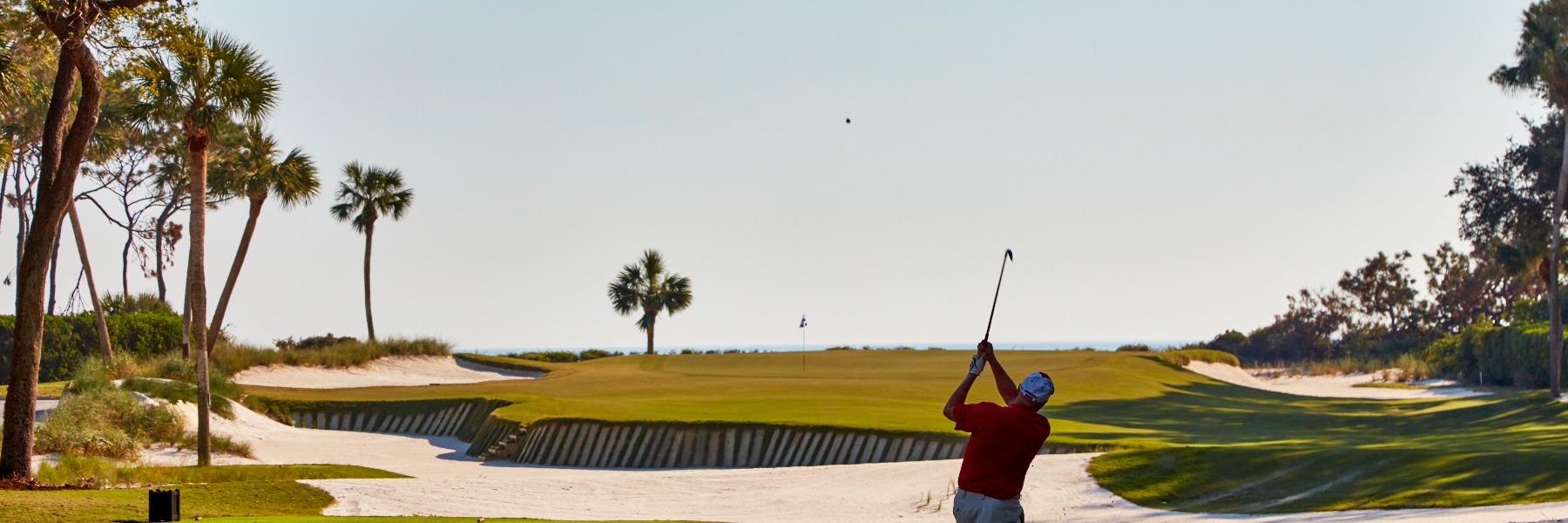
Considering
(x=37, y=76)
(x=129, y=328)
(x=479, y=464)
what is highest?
(x=37, y=76)

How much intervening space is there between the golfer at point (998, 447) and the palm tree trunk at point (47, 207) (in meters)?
14.3

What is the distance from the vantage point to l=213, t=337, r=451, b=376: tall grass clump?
147 ft

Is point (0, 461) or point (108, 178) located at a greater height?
point (108, 178)

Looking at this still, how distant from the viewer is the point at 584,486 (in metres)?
21.4

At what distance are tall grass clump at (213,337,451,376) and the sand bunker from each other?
32194 mm

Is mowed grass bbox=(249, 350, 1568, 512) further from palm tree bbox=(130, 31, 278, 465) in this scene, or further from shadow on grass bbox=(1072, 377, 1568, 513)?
palm tree bbox=(130, 31, 278, 465)

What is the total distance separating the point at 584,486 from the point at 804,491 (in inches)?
132

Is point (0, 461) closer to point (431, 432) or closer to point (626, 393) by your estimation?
point (431, 432)

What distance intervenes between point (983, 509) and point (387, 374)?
150ft

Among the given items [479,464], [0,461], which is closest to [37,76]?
[479,464]

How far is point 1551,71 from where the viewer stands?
41.1 meters

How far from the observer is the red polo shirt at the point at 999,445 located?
854 centimetres

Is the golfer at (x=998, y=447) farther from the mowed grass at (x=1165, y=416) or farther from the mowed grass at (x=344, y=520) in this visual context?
the mowed grass at (x=1165, y=416)

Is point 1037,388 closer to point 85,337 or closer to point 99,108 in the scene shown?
point 99,108
